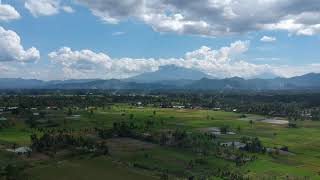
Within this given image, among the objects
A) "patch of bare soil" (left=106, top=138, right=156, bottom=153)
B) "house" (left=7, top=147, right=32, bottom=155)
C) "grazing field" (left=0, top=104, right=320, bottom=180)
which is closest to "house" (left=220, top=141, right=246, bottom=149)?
"grazing field" (left=0, top=104, right=320, bottom=180)

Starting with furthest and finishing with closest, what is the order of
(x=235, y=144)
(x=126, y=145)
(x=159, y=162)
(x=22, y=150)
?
1. (x=235, y=144)
2. (x=126, y=145)
3. (x=22, y=150)
4. (x=159, y=162)

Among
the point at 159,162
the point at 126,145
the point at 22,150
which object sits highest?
the point at 126,145

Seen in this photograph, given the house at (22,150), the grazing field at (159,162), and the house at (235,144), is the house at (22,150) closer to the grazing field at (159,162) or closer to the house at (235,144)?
the grazing field at (159,162)

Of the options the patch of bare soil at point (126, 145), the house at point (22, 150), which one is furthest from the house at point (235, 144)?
the house at point (22, 150)

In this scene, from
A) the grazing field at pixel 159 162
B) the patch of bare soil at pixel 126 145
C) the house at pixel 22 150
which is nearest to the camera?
the grazing field at pixel 159 162

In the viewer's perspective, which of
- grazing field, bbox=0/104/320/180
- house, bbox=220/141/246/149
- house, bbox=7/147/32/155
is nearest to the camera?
grazing field, bbox=0/104/320/180

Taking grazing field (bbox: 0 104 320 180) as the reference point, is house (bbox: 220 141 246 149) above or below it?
above

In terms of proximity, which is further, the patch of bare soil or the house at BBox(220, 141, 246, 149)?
the house at BBox(220, 141, 246, 149)

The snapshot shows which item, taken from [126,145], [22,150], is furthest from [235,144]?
[22,150]

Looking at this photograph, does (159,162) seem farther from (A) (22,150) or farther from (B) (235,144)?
(B) (235,144)

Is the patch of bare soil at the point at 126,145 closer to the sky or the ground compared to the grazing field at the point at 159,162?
closer to the sky

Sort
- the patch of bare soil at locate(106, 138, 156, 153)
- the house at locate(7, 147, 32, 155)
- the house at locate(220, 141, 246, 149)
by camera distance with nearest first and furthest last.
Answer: the house at locate(7, 147, 32, 155)
the patch of bare soil at locate(106, 138, 156, 153)
the house at locate(220, 141, 246, 149)

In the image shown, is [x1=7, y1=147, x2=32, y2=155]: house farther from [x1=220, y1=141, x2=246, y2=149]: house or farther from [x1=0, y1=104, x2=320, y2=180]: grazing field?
[x1=220, y1=141, x2=246, y2=149]: house

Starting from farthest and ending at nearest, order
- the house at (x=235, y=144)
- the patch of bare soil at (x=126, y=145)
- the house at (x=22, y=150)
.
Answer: the house at (x=235, y=144), the patch of bare soil at (x=126, y=145), the house at (x=22, y=150)
